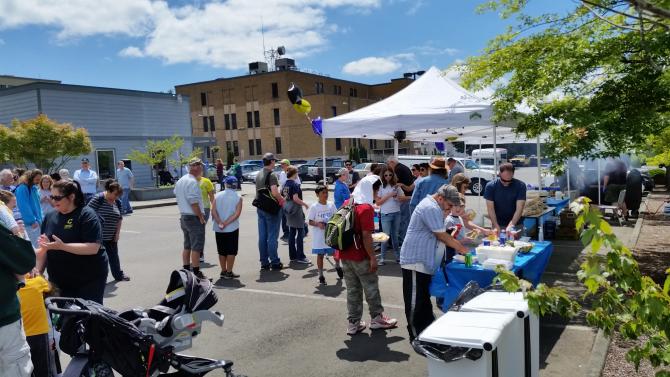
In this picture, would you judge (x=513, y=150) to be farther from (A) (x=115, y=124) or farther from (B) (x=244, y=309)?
(B) (x=244, y=309)

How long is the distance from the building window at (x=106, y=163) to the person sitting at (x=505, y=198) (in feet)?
81.7

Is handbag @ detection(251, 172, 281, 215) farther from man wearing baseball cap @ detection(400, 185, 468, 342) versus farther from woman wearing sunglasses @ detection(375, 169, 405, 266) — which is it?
man wearing baseball cap @ detection(400, 185, 468, 342)

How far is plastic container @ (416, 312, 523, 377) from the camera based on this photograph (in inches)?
120

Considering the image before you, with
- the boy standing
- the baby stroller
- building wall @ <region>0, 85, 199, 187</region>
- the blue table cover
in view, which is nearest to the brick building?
building wall @ <region>0, 85, 199, 187</region>

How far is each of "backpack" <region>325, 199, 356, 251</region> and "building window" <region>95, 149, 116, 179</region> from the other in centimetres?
2539

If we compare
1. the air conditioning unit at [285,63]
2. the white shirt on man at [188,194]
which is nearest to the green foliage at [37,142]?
the white shirt on man at [188,194]

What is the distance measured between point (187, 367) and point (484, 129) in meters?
11.9

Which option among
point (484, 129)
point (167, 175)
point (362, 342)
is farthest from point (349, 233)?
point (167, 175)

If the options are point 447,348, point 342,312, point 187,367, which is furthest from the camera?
point 342,312

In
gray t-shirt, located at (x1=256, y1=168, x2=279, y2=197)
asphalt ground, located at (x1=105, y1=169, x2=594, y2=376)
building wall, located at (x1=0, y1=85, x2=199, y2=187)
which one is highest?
building wall, located at (x1=0, y1=85, x2=199, y2=187)

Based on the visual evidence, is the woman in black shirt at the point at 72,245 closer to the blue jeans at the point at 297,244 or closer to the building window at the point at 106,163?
the blue jeans at the point at 297,244

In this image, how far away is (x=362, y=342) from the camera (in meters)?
5.21

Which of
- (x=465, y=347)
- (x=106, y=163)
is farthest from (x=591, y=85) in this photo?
(x=106, y=163)

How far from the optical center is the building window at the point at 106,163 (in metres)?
27.3
